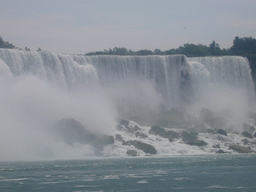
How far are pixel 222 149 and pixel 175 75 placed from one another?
1863 cm

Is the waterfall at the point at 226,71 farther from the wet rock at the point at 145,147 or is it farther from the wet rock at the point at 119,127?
the wet rock at the point at 145,147

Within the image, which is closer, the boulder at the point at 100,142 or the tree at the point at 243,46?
the boulder at the point at 100,142

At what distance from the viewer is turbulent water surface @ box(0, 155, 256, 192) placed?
2384cm

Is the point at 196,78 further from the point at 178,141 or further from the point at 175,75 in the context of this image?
the point at 178,141

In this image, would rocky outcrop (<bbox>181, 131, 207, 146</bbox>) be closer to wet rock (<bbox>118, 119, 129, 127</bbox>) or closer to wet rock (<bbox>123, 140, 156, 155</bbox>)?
wet rock (<bbox>123, 140, 156, 155</bbox>)

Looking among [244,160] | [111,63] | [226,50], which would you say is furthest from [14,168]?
[226,50]

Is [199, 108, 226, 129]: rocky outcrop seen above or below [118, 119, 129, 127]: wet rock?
below

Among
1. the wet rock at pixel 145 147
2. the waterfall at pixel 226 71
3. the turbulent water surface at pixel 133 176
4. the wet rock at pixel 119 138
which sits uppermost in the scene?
the waterfall at pixel 226 71

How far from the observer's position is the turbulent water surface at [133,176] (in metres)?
23.8

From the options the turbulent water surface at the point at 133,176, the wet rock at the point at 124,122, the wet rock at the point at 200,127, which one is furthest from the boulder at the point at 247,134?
the turbulent water surface at the point at 133,176

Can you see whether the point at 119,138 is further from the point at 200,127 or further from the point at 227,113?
the point at 227,113

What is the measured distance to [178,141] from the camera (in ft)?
158

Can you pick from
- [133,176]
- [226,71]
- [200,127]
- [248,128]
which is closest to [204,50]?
[226,71]

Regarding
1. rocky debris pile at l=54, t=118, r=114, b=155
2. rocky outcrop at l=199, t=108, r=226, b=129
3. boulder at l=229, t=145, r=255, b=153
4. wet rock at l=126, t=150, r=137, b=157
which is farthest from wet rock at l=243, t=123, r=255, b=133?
rocky debris pile at l=54, t=118, r=114, b=155
